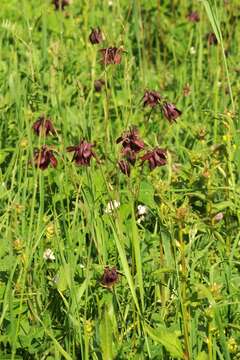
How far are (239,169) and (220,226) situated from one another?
0.62 ft

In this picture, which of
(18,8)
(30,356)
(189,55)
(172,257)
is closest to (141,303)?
(172,257)

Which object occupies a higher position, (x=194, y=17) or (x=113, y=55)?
(x=113, y=55)

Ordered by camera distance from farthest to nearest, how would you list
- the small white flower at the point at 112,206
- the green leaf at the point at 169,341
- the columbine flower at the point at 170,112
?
1. the columbine flower at the point at 170,112
2. the small white flower at the point at 112,206
3. the green leaf at the point at 169,341

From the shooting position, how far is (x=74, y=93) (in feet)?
12.8

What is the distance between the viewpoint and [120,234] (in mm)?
2293

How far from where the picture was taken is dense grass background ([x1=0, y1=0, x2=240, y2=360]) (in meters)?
2.08

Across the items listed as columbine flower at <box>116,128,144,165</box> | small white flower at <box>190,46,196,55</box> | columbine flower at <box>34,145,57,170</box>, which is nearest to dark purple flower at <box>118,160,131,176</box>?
columbine flower at <box>116,128,144,165</box>

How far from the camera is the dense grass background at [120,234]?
2.08 m

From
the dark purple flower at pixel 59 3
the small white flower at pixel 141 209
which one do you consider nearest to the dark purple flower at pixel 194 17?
the dark purple flower at pixel 59 3

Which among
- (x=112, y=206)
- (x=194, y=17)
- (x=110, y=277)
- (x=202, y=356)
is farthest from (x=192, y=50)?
(x=202, y=356)

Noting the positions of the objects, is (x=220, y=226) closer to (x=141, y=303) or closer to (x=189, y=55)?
(x=141, y=303)

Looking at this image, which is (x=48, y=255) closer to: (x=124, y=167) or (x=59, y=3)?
(x=124, y=167)

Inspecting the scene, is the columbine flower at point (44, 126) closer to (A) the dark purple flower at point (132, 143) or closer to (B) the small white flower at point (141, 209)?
(A) the dark purple flower at point (132, 143)

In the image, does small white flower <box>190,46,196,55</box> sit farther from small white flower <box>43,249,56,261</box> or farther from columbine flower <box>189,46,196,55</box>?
small white flower <box>43,249,56,261</box>
